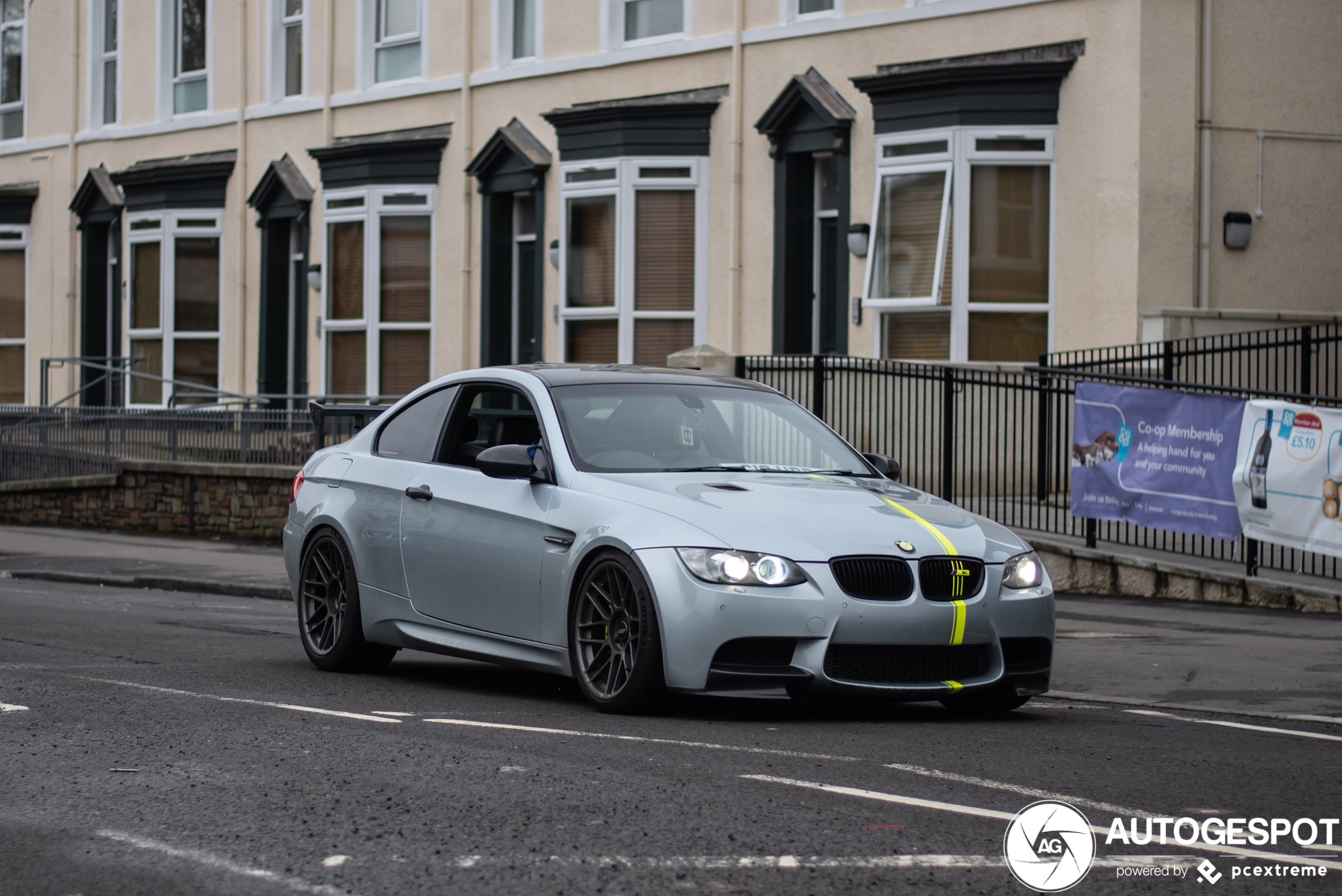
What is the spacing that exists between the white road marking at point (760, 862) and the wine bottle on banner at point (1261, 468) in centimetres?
822

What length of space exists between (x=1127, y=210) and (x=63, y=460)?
48.2ft

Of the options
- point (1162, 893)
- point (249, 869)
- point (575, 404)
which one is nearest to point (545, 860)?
point (249, 869)

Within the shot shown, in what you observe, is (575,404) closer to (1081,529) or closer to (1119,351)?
(1081,529)

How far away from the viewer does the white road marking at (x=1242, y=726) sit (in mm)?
7559

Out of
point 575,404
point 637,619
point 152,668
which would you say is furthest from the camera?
point 152,668

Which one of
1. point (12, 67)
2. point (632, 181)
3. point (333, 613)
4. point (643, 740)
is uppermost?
point (12, 67)

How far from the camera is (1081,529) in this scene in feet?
49.1

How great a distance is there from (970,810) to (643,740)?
5.35 feet

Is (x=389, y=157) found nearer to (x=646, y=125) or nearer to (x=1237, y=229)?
(x=646, y=125)

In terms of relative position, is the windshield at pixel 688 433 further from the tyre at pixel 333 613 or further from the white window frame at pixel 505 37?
the white window frame at pixel 505 37

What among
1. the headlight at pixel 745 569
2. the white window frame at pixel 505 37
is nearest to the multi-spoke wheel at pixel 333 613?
the headlight at pixel 745 569

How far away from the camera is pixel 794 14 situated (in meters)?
20.8

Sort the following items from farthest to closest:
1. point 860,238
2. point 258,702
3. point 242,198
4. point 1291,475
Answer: point 242,198, point 860,238, point 1291,475, point 258,702

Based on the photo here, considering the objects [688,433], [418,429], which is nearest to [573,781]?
[688,433]
